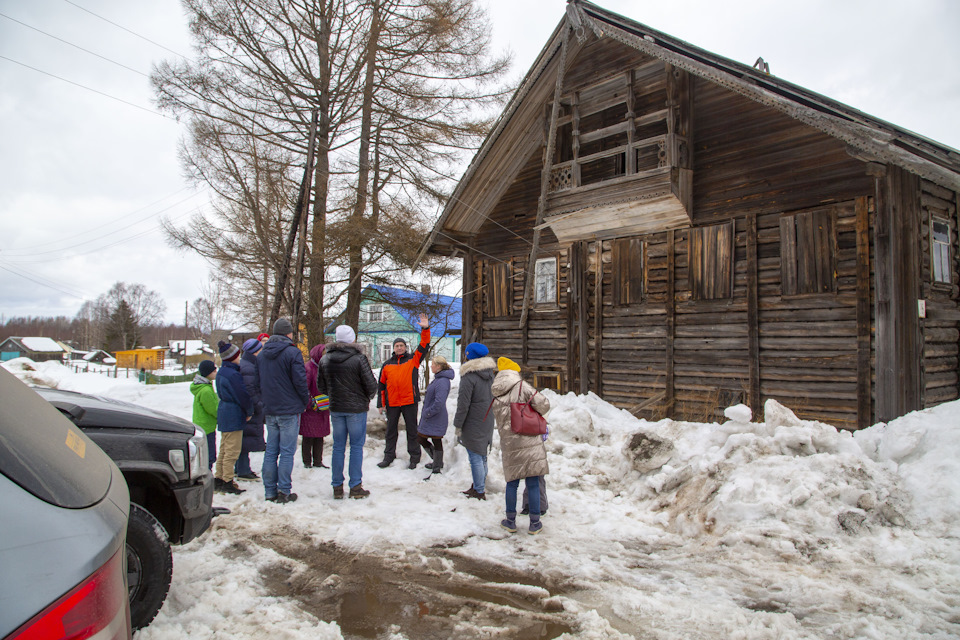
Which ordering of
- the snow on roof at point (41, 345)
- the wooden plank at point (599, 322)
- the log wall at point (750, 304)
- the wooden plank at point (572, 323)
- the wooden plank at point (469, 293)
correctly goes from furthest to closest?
A: the snow on roof at point (41, 345) → the wooden plank at point (469, 293) → the wooden plank at point (572, 323) → the wooden plank at point (599, 322) → the log wall at point (750, 304)

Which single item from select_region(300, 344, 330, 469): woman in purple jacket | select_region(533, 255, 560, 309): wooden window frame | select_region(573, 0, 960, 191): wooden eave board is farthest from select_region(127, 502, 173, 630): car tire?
select_region(533, 255, 560, 309): wooden window frame

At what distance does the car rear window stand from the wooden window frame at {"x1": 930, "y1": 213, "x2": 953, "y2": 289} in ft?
34.9

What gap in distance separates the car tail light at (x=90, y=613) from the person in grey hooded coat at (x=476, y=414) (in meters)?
4.64

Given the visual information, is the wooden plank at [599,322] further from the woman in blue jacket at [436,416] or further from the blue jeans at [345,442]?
the blue jeans at [345,442]

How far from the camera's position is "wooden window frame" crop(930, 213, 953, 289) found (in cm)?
843

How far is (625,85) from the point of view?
10.8 m

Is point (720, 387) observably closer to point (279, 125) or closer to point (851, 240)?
point (851, 240)

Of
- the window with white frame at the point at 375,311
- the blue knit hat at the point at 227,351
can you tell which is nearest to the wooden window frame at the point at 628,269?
the blue knit hat at the point at 227,351

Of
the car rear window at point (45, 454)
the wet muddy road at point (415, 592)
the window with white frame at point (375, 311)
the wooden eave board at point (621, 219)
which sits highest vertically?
the wooden eave board at point (621, 219)

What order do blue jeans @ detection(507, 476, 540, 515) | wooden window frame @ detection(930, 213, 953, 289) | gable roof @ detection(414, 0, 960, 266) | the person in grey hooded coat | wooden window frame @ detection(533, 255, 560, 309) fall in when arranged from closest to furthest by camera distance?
1. blue jeans @ detection(507, 476, 540, 515)
2. the person in grey hooded coat
3. gable roof @ detection(414, 0, 960, 266)
4. wooden window frame @ detection(930, 213, 953, 289)
5. wooden window frame @ detection(533, 255, 560, 309)

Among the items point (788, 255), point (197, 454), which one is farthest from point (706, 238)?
point (197, 454)

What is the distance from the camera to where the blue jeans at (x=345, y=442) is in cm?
604

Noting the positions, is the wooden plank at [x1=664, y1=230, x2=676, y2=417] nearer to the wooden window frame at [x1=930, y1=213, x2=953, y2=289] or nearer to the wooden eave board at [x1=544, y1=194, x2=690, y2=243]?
the wooden eave board at [x1=544, y1=194, x2=690, y2=243]

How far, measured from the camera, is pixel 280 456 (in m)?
5.93
